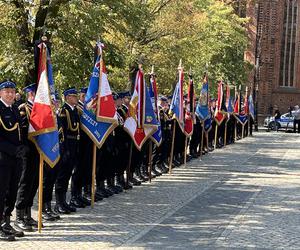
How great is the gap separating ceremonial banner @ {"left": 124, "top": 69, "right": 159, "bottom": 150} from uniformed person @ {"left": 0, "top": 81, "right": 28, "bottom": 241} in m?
4.23

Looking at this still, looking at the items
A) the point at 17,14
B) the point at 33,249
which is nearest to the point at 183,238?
the point at 33,249

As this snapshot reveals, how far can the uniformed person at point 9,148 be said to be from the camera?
6.77m

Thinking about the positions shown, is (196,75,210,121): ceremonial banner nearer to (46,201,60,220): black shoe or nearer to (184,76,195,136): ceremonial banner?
(184,76,195,136): ceremonial banner

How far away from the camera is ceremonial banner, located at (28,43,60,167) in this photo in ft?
24.0

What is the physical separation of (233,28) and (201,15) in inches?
268

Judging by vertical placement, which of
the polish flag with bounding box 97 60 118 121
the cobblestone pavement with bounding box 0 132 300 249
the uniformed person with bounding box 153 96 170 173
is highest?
the polish flag with bounding box 97 60 118 121

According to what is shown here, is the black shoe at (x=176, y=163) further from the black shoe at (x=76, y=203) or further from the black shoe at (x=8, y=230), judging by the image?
the black shoe at (x=8, y=230)

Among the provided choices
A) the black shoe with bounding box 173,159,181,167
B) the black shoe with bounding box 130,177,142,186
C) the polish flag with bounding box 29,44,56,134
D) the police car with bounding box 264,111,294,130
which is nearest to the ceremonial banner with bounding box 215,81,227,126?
A: the black shoe with bounding box 173,159,181,167

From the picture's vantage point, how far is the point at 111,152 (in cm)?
1052

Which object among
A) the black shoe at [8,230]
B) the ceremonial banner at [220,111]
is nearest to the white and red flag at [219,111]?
the ceremonial banner at [220,111]

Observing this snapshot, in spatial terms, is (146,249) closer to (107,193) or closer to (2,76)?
(107,193)

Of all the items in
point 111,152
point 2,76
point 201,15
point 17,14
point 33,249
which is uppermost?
point 201,15

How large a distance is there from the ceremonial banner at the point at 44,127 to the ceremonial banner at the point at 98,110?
160 cm

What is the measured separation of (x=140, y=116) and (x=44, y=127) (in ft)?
14.6
